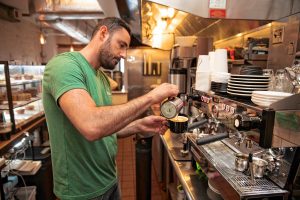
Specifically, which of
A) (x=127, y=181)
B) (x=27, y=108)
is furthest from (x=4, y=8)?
(x=127, y=181)

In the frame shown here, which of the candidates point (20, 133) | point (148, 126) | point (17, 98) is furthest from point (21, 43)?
point (148, 126)

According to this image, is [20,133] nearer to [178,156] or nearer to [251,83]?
[178,156]

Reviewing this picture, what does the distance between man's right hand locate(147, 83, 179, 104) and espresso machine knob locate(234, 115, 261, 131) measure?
35 centimetres

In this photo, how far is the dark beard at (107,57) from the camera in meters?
1.33

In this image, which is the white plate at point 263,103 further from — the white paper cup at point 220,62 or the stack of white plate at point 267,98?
the white paper cup at point 220,62

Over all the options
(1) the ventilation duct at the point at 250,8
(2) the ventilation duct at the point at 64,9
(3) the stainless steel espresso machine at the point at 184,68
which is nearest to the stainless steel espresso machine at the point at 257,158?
(1) the ventilation duct at the point at 250,8

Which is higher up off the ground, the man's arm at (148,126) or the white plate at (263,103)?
the white plate at (263,103)

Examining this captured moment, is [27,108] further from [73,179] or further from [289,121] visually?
[289,121]

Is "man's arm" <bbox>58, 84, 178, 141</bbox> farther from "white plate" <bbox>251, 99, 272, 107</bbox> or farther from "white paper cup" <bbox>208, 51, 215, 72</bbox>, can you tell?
"white paper cup" <bbox>208, 51, 215, 72</bbox>

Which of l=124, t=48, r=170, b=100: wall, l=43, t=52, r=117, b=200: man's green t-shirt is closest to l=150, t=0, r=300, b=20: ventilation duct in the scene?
l=43, t=52, r=117, b=200: man's green t-shirt

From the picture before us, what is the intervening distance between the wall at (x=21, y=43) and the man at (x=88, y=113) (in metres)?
4.32

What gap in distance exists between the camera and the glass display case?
252 cm

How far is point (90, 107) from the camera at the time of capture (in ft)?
3.11

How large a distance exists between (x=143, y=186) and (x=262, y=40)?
6.69 feet
